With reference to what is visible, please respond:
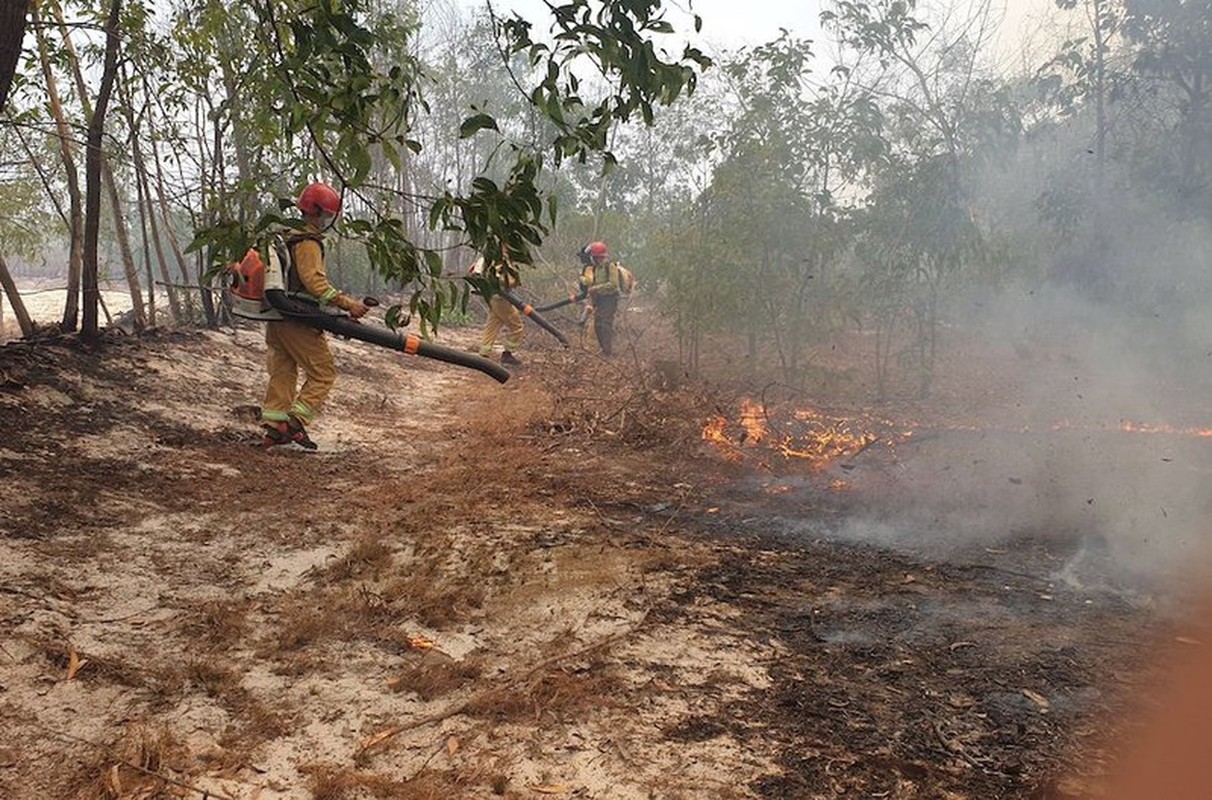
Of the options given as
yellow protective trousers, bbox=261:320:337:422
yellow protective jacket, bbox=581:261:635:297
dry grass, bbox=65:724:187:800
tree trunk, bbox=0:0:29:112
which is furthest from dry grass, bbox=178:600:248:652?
yellow protective jacket, bbox=581:261:635:297

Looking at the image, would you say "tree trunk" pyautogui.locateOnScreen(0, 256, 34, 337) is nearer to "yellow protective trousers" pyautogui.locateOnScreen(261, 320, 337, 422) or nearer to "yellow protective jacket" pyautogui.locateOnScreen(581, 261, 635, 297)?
"yellow protective trousers" pyautogui.locateOnScreen(261, 320, 337, 422)

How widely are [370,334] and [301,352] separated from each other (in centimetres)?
91

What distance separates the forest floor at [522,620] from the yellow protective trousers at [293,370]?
40 centimetres

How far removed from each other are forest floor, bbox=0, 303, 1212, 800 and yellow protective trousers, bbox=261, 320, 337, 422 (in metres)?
0.40

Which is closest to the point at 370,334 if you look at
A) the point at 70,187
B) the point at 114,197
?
the point at 70,187

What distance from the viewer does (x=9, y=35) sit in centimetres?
287

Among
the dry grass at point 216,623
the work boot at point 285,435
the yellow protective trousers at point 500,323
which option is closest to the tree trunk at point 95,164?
the work boot at point 285,435

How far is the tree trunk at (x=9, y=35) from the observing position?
284 centimetres

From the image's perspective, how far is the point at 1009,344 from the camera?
1570 centimetres

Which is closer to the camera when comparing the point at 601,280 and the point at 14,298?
the point at 14,298

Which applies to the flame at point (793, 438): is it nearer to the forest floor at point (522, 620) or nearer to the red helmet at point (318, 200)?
the forest floor at point (522, 620)

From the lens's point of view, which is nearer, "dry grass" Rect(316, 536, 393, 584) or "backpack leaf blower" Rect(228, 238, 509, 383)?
"dry grass" Rect(316, 536, 393, 584)

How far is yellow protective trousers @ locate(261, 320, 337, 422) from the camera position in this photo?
6.52 m

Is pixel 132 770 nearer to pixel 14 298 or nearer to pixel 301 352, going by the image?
pixel 301 352
